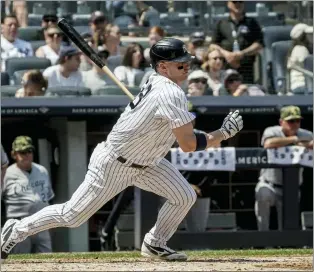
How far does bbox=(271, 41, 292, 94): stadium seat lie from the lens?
11.4 meters

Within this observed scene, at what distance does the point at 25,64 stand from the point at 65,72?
47cm

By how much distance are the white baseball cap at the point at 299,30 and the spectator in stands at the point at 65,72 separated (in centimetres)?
245

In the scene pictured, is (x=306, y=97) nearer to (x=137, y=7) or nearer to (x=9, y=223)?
(x=137, y=7)

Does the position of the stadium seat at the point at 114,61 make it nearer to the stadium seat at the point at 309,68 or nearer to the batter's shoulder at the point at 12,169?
the batter's shoulder at the point at 12,169

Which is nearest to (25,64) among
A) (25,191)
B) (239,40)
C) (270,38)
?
(25,191)

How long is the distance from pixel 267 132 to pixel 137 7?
2.31 metres

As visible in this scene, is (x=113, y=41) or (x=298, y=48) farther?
(x=298, y=48)

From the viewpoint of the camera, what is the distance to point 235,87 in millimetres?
11102

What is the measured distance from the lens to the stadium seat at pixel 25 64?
11.0 meters

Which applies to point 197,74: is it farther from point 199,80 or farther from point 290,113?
point 290,113

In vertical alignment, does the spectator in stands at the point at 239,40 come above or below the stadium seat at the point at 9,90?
above

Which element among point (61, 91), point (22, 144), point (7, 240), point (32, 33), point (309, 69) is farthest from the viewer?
point (32, 33)

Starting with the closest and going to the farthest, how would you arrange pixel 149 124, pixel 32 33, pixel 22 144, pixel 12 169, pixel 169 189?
pixel 149 124, pixel 169 189, pixel 22 144, pixel 12 169, pixel 32 33

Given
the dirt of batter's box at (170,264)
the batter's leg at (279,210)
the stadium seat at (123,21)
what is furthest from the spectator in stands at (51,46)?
the dirt of batter's box at (170,264)
